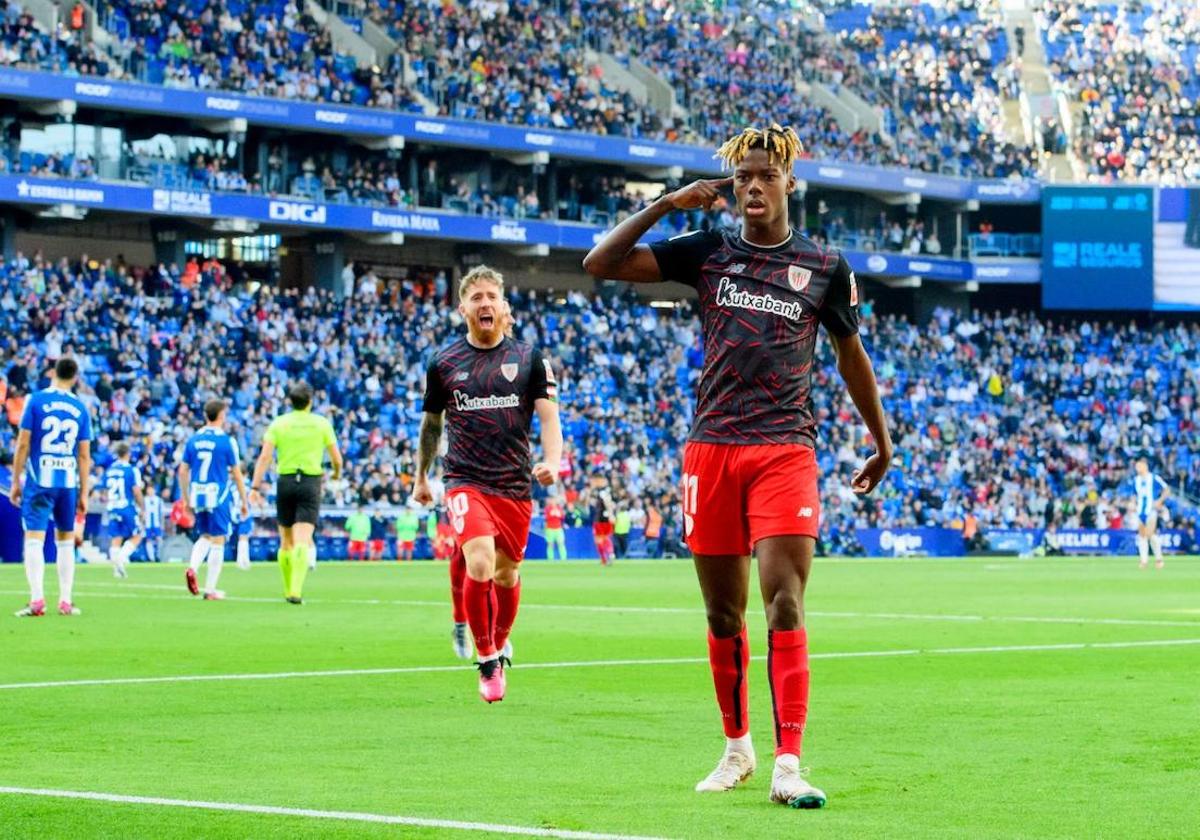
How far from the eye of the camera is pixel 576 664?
14.8m

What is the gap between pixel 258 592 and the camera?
87.2 ft

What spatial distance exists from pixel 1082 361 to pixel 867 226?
9.15m

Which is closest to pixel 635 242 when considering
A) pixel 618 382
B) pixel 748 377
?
pixel 748 377

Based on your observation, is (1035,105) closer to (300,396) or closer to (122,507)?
(122,507)

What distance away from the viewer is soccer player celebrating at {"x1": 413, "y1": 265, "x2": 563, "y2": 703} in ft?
42.4

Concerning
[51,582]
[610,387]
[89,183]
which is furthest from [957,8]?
[51,582]

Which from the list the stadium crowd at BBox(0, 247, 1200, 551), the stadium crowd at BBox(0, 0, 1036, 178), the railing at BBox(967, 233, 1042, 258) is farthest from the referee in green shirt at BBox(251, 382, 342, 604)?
the railing at BBox(967, 233, 1042, 258)

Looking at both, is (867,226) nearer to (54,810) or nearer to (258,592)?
(258,592)

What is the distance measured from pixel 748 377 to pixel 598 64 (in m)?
58.6

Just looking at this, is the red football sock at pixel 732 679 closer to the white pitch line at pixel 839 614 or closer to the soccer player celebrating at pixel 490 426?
the soccer player celebrating at pixel 490 426

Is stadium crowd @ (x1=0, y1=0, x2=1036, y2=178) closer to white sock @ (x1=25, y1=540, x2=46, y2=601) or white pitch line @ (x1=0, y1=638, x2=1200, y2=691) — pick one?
white sock @ (x1=25, y1=540, x2=46, y2=601)

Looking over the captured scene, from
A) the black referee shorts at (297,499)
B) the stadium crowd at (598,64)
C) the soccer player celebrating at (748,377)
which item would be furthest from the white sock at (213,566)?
the stadium crowd at (598,64)

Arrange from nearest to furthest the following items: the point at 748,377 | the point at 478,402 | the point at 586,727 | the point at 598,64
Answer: the point at 748,377
the point at 586,727
the point at 478,402
the point at 598,64

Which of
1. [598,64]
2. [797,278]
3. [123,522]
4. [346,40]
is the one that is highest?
[598,64]
